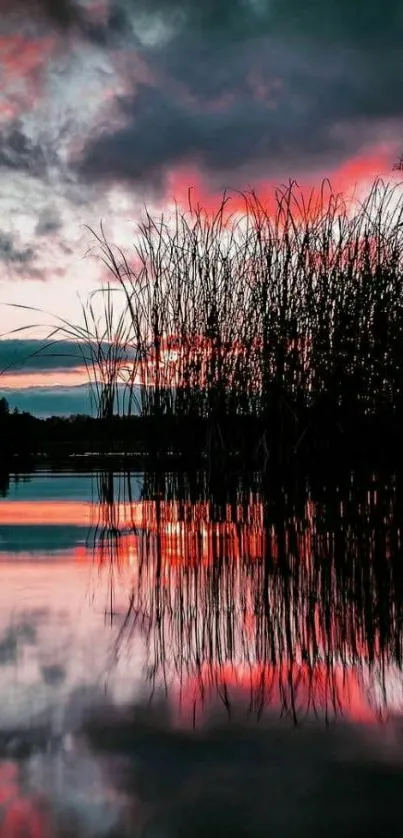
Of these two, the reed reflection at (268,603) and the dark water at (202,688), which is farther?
the reed reflection at (268,603)

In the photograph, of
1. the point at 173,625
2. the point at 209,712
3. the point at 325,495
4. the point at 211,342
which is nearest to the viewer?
the point at 209,712

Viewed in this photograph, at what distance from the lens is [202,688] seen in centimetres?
62

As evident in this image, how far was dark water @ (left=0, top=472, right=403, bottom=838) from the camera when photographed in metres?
0.42

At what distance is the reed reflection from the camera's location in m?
0.62

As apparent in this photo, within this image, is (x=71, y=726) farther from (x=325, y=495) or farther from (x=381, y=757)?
(x=325, y=495)

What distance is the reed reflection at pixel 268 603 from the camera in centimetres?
62

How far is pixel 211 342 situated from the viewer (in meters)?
4.19

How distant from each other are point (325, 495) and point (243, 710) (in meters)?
1.88

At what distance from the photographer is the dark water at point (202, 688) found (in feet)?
1.36

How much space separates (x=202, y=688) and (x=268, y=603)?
14.0 inches

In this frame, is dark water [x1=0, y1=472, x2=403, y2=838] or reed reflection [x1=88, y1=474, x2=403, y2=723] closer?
dark water [x1=0, y1=472, x2=403, y2=838]

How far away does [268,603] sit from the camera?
0.97m

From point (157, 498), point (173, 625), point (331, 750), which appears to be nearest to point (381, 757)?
point (331, 750)

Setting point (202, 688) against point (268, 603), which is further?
point (268, 603)
